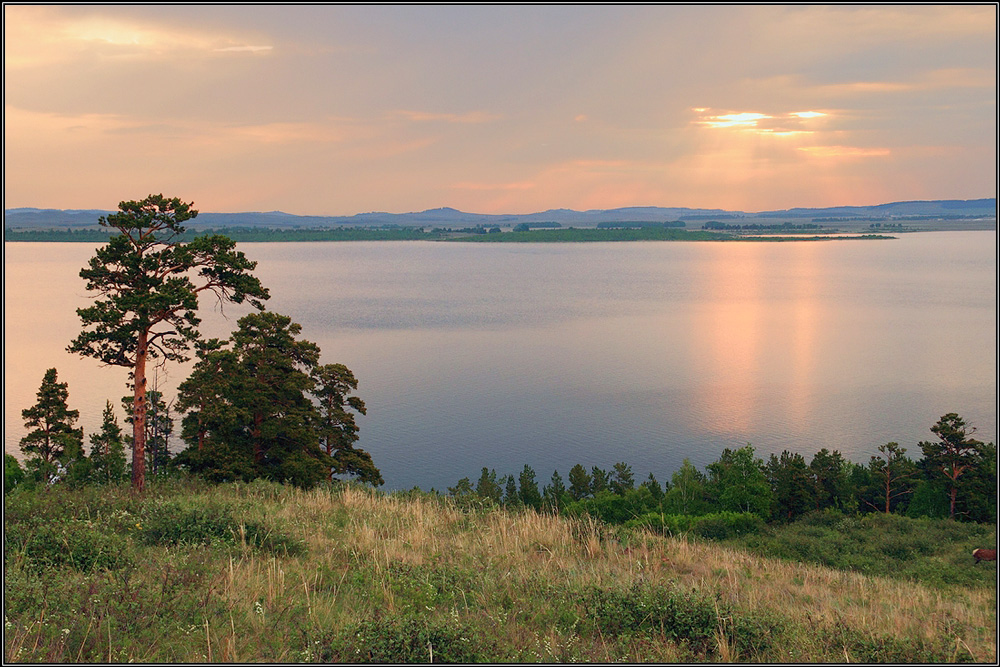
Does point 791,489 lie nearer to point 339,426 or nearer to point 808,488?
point 808,488

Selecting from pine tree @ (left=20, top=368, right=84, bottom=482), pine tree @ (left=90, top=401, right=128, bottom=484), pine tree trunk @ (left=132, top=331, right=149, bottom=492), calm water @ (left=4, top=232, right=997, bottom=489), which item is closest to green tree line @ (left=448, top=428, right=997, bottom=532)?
calm water @ (left=4, top=232, right=997, bottom=489)

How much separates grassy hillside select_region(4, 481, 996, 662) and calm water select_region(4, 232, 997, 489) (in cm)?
483

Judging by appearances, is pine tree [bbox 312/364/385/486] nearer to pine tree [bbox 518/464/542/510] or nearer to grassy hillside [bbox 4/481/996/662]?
pine tree [bbox 518/464/542/510]

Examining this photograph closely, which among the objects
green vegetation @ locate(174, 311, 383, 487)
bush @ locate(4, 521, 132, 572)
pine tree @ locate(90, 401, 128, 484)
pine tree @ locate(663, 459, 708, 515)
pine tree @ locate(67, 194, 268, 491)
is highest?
pine tree @ locate(67, 194, 268, 491)

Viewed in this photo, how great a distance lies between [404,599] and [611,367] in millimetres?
52299

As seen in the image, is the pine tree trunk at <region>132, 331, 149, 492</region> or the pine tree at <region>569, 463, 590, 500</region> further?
the pine tree at <region>569, 463, 590, 500</region>

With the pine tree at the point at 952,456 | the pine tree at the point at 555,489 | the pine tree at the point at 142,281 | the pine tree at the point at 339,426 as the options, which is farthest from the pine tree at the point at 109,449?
the pine tree at the point at 952,456

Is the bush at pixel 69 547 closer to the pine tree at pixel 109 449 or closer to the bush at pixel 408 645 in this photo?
the bush at pixel 408 645

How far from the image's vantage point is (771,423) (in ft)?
143

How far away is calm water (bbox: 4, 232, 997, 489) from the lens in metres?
40.2

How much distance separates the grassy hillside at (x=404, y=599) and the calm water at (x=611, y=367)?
15.9 feet

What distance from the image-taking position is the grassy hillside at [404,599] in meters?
6.20

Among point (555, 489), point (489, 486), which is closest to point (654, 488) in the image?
point (555, 489)

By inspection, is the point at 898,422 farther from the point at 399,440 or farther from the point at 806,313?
the point at 806,313
